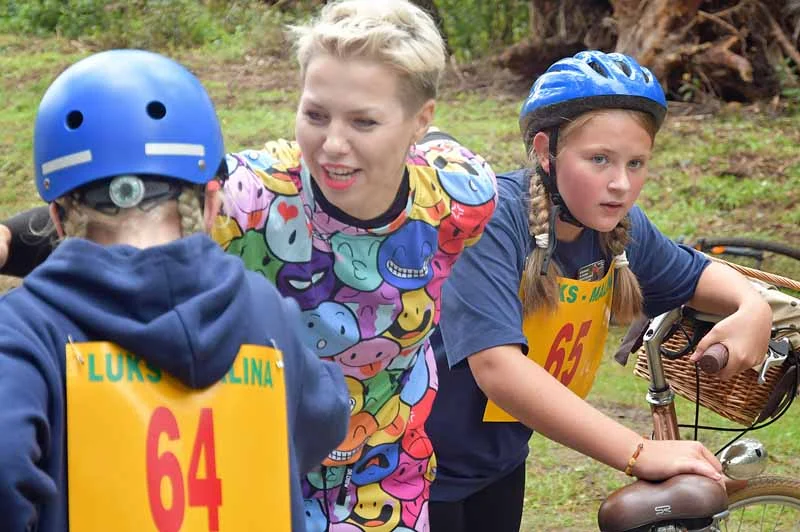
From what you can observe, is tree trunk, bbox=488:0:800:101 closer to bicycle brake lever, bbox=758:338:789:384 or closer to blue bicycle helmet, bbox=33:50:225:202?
bicycle brake lever, bbox=758:338:789:384

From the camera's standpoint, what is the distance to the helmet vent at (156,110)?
2.37m

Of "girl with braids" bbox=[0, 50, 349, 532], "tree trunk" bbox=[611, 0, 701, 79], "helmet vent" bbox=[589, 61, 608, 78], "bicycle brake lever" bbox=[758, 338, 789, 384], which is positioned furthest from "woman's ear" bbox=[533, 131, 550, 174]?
"tree trunk" bbox=[611, 0, 701, 79]

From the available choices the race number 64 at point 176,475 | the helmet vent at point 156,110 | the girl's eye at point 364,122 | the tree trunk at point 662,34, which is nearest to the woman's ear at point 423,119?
the girl's eye at point 364,122

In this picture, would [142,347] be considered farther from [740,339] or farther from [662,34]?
[662,34]

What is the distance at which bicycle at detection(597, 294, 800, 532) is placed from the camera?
337 centimetres

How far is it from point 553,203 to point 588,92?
12.2 inches

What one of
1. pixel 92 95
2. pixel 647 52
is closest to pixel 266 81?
pixel 647 52

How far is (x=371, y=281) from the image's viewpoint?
3229mm

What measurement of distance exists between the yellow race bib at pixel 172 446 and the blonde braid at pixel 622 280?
5.64ft

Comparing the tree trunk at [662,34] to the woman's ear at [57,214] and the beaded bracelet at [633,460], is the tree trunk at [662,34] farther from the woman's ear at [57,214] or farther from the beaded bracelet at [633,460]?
the woman's ear at [57,214]

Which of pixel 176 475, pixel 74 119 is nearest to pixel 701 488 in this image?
pixel 176 475

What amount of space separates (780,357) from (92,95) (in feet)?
7.87

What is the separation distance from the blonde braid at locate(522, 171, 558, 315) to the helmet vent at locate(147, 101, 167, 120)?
1.51 m

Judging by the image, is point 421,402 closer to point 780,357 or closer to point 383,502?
point 383,502
